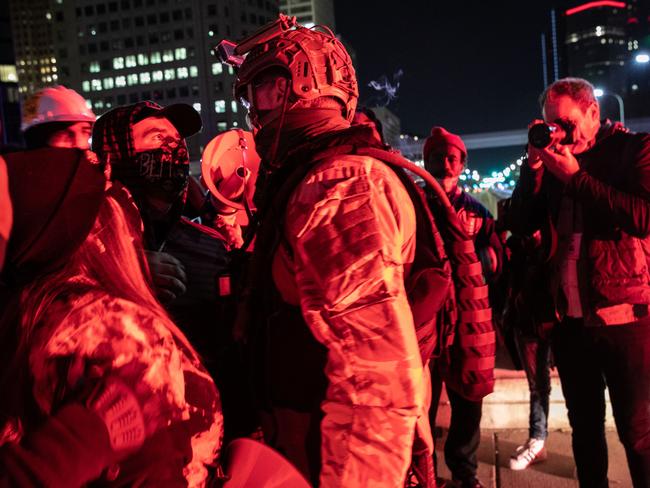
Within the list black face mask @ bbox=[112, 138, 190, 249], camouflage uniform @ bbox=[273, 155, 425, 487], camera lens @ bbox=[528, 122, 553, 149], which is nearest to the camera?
camouflage uniform @ bbox=[273, 155, 425, 487]

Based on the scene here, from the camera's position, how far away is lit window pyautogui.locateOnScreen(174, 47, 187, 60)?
403 ft

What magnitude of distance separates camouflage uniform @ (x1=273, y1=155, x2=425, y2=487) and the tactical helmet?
0.56m

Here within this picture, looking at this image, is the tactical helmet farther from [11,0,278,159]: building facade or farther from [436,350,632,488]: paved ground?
[11,0,278,159]: building facade

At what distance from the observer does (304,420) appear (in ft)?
5.82

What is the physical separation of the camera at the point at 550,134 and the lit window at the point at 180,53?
127628 millimetres

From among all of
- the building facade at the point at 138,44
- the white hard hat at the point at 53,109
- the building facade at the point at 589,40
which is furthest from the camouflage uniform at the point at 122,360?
the building facade at the point at 589,40

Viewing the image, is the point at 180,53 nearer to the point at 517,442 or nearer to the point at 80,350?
the point at 517,442

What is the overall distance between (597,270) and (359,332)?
227 centimetres

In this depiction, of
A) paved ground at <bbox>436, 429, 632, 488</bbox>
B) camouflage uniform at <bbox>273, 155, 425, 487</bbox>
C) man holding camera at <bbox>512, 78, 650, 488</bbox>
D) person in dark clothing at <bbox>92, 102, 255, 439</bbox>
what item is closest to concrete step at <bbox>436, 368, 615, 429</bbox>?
paved ground at <bbox>436, 429, 632, 488</bbox>

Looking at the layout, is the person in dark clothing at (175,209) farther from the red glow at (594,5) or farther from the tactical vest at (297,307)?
the red glow at (594,5)

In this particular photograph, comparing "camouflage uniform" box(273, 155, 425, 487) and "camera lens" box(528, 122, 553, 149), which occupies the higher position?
"camera lens" box(528, 122, 553, 149)

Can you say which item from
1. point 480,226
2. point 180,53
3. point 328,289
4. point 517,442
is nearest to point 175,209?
point 328,289

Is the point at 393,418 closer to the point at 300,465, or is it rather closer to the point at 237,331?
the point at 300,465

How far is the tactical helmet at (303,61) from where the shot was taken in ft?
6.67
